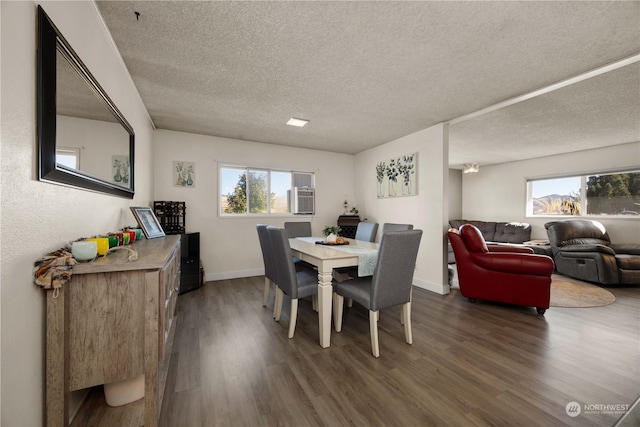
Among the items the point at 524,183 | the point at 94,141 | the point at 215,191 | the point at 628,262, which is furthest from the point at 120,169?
the point at 524,183

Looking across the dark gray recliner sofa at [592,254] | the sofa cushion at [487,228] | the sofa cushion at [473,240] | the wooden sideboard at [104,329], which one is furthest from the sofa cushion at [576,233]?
the wooden sideboard at [104,329]

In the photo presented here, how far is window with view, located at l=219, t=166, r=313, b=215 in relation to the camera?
4.39m

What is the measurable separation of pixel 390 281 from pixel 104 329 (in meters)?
1.78

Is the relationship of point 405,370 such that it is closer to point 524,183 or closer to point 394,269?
point 394,269

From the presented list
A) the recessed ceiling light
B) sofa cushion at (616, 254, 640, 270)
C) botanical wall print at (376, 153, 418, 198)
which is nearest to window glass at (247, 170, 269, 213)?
the recessed ceiling light

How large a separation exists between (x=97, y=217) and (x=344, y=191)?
14.1 ft

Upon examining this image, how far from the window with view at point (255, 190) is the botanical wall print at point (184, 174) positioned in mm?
430

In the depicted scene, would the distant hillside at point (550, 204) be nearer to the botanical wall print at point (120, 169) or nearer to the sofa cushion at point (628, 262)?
the sofa cushion at point (628, 262)

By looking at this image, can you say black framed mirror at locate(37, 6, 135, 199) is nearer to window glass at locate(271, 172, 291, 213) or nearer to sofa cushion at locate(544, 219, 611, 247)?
window glass at locate(271, 172, 291, 213)

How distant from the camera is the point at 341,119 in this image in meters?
3.50

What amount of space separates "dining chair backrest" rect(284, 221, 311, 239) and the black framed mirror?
2.19 meters

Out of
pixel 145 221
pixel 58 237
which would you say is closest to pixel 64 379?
pixel 58 237

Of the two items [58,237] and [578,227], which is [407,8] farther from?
[578,227]

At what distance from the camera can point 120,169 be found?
6.67ft
